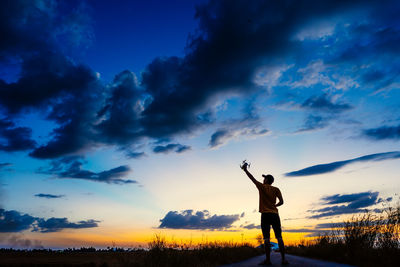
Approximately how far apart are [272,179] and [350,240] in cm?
600

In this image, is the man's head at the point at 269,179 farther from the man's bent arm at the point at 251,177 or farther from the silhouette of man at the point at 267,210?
the man's bent arm at the point at 251,177

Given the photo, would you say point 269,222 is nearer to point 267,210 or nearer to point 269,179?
point 267,210

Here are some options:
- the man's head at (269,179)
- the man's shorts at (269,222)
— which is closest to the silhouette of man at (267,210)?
the man's shorts at (269,222)

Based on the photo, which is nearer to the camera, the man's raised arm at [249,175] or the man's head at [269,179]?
the man's raised arm at [249,175]

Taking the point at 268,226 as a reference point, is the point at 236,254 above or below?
below

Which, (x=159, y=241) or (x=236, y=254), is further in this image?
(x=236, y=254)

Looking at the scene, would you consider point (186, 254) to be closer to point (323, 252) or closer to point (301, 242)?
point (323, 252)

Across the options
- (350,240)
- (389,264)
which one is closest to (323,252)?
(350,240)

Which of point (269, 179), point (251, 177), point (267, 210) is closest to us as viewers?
point (267, 210)

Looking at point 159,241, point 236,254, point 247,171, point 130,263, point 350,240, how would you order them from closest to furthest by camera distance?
1. point 130,263
2. point 247,171
3. point 159,241
4. point 350,240
5. point 236,254

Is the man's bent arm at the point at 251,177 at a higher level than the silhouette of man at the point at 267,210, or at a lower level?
higher

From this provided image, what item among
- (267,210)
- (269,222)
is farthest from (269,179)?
(269,222)

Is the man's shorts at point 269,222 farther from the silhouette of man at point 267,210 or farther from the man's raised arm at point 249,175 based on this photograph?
the man's raised arm at point 249,175

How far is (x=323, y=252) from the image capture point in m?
12.8
